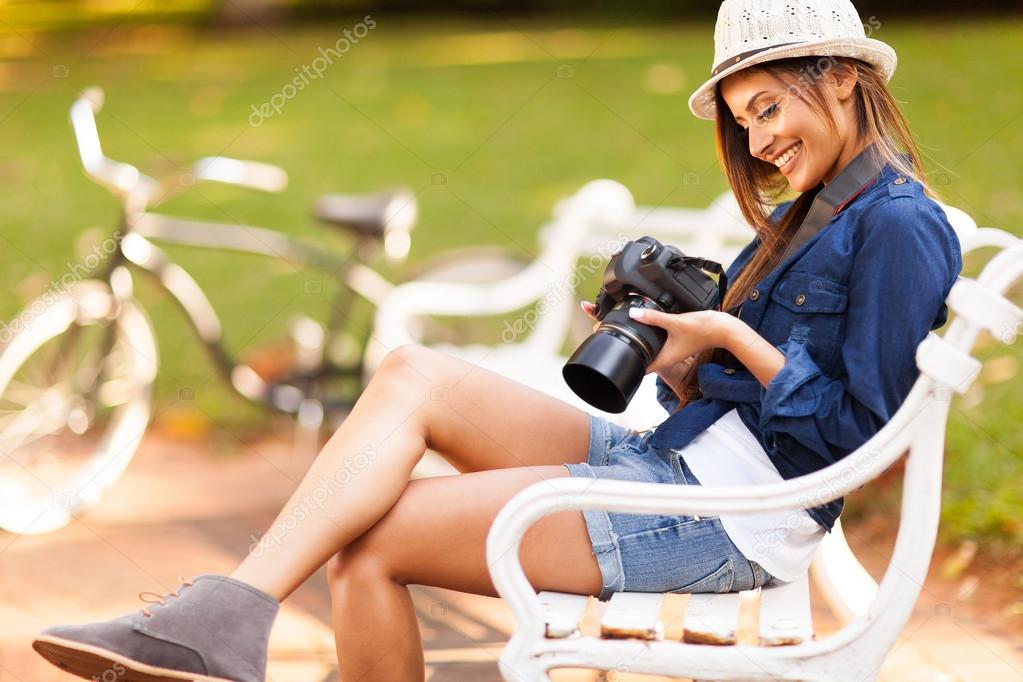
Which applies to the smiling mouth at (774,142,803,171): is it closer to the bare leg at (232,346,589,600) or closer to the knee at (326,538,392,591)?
the bare leg at (232,346,589,600)

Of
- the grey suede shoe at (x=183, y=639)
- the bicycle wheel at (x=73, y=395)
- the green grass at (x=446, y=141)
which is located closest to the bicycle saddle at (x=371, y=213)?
the bicycle wheel at (x=73, y=395)

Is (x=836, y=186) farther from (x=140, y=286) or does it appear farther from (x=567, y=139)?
(x=567, y=139)

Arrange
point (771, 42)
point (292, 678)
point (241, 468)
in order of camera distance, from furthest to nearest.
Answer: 1. point (241, 468)
2. point (292, 678)
3. point (771, 42)

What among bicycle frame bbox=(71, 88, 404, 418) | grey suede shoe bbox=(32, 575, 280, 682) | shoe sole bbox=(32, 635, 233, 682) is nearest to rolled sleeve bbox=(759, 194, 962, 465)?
grey suede shoe bbox=(32, 575, 280, 682)

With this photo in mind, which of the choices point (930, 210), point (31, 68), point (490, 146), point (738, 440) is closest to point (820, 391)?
point (738, 440)

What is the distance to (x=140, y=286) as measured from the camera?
6219 mm

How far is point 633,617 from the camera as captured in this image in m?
1.90

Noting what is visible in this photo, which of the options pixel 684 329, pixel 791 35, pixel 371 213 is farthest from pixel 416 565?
pixel 371 213

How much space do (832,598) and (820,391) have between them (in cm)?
65

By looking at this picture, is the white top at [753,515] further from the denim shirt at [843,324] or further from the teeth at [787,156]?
the teeth at [787,156]

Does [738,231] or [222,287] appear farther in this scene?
[222,287]

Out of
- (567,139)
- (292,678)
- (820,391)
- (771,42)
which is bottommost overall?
(567,139)

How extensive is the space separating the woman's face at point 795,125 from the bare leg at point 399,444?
614 mm

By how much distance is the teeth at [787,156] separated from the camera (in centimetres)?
215
